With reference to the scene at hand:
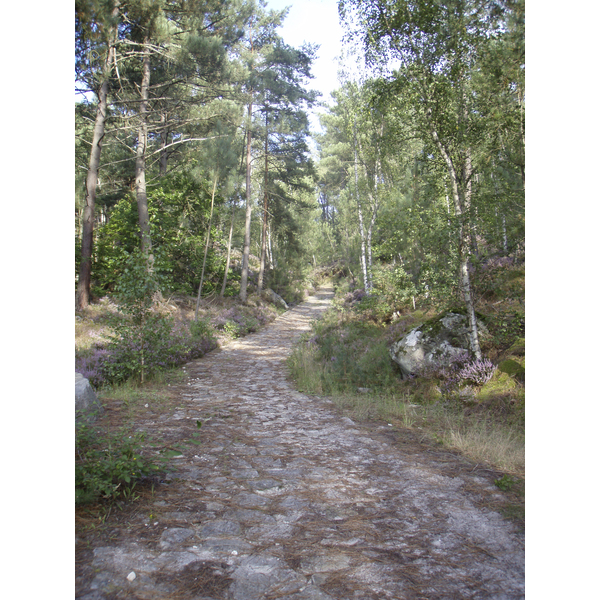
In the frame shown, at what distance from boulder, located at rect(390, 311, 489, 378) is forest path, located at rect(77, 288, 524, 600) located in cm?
207

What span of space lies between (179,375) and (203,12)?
11.1 meters

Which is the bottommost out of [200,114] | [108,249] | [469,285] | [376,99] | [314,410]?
[314,410]

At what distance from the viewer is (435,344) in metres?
6.40

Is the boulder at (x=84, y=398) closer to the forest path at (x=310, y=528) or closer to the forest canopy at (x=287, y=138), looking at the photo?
the forest path at (x=310, y=528)

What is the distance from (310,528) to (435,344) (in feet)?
14.5

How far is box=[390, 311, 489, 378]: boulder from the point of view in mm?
6176

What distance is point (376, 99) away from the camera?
251 inches

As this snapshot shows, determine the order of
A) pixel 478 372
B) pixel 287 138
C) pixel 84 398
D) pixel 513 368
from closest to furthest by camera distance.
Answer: pixel 84 398 → pixel 513 368 → pixel 478 372 → pixel 287 138

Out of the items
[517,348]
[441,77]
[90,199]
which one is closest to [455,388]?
[517,348]

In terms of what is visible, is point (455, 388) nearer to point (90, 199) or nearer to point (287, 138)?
point (90, 199)

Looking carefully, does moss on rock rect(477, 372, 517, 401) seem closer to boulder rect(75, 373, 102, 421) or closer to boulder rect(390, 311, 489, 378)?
boulder rect(390, 311, 489, 378)
